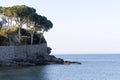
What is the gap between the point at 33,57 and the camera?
58.1 meters

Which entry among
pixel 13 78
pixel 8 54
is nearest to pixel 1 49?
pixel 8 54

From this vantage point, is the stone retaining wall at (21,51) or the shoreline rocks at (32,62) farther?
the stone retaining wall at (21,51)

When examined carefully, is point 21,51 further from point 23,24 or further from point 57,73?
point 57,73

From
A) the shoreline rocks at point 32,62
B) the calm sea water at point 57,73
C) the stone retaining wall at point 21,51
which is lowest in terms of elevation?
the calm sea water at point 57,73

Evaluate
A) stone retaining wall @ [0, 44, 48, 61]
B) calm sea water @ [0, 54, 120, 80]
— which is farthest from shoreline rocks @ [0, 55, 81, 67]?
calm sea water @ [0, 54, 120, 80]

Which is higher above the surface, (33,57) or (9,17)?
(9,17)

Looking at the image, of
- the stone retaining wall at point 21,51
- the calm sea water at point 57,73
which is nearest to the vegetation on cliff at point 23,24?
the stone retaining wall at point 21,51

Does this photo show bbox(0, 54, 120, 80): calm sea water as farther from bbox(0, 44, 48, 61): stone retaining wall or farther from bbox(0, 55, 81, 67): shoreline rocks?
bbox(0, 44, 48, 61): stone retaining wall

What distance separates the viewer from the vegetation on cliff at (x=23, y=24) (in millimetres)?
55594

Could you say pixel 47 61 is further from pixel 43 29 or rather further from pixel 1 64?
pixel 1 64

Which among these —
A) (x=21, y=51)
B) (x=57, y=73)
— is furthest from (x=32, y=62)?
(x=57, y=73)

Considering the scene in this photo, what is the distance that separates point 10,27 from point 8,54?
6826 mm

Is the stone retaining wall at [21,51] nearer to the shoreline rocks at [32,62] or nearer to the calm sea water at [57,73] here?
the shoreline rocks at [32,62]

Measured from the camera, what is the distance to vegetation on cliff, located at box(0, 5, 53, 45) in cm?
5559
